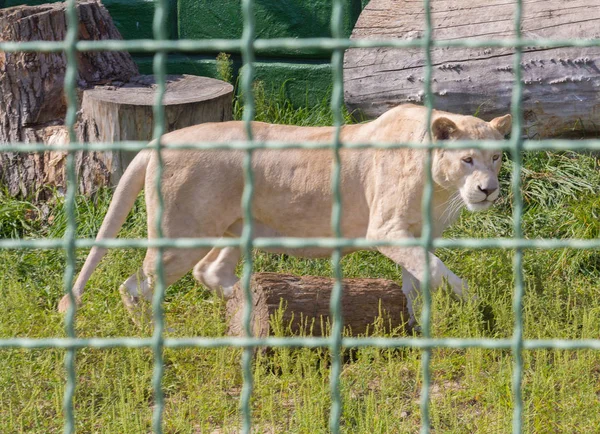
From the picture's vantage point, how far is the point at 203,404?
13.2 feet

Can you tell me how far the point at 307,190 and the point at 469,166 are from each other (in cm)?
87

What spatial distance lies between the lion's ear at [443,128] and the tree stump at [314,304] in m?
0.80

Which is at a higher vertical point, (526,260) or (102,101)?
(102,101)

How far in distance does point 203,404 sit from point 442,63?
3.36 metres

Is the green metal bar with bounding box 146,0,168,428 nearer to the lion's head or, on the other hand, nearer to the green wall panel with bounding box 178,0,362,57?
the lion's head

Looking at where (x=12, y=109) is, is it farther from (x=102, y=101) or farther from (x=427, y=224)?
(x=427, y=224)

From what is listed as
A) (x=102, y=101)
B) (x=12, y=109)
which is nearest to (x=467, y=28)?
(x=102, y=101)

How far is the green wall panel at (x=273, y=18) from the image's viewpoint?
7.52 meters

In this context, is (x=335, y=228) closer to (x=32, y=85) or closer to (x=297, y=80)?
(x=32, y=85)

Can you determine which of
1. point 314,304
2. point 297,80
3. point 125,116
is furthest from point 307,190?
point 297,80

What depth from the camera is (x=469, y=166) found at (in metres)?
4.88

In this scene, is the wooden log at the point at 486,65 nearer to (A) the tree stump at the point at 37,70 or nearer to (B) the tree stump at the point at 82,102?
(B) the tree stump at the point at 82,102

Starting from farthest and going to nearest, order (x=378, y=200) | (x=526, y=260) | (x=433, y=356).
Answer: (x=526, y=260), (x=378, y=200), (x=433, y=356)

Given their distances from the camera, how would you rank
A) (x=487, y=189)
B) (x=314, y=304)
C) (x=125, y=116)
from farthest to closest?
(x=125, y=116) < (x=487, y=189) < (x=314, y=304)
